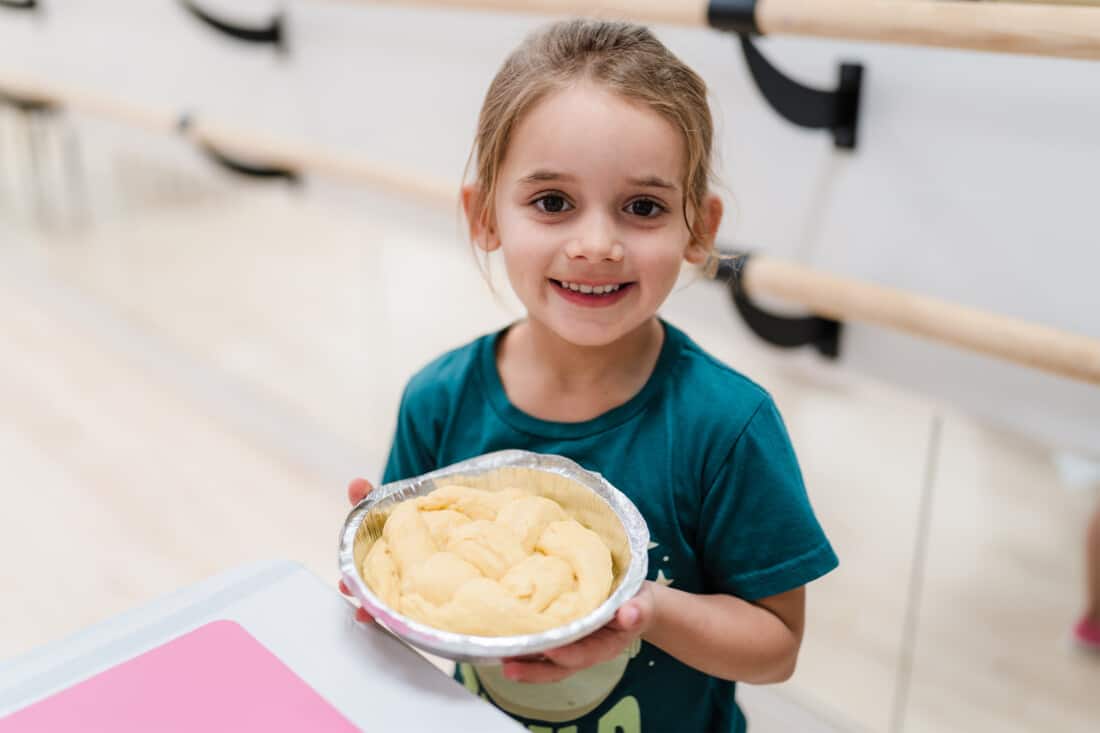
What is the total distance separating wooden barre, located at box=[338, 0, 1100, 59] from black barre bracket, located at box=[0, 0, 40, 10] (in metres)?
2.26

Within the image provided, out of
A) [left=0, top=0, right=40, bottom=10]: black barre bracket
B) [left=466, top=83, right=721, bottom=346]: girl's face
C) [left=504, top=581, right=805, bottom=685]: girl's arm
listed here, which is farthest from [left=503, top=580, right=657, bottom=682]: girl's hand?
[left=0, top=0, right=40, bottom=10]: black barre bracket

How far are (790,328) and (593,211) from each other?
2.47ft

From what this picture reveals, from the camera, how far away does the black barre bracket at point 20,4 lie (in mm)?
2900

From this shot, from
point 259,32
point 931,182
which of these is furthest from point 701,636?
point 259,32

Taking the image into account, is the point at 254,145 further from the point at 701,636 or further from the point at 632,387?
the point at 701,636

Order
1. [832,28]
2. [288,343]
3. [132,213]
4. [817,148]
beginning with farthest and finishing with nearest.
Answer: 1. [132,213]
2. [288,343]
3. [817,148]
4. [832,28]

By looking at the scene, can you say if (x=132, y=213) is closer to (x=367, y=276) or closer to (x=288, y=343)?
(x=288, y=343)

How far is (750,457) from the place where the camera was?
713mm

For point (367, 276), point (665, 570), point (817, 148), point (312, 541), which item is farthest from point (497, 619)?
point (367, 276)

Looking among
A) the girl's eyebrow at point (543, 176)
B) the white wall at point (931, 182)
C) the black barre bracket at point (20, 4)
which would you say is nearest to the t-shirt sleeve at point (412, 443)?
the girl's eyebrow at point (543, 176)

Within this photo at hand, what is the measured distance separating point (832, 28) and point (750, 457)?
0.57 metres

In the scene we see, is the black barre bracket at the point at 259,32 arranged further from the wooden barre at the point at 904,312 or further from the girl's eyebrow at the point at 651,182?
the girl's eyebrow at the point at 651,182

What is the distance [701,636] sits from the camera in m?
0.68

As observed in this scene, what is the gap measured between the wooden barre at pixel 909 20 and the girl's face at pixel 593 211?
156 millimetres
